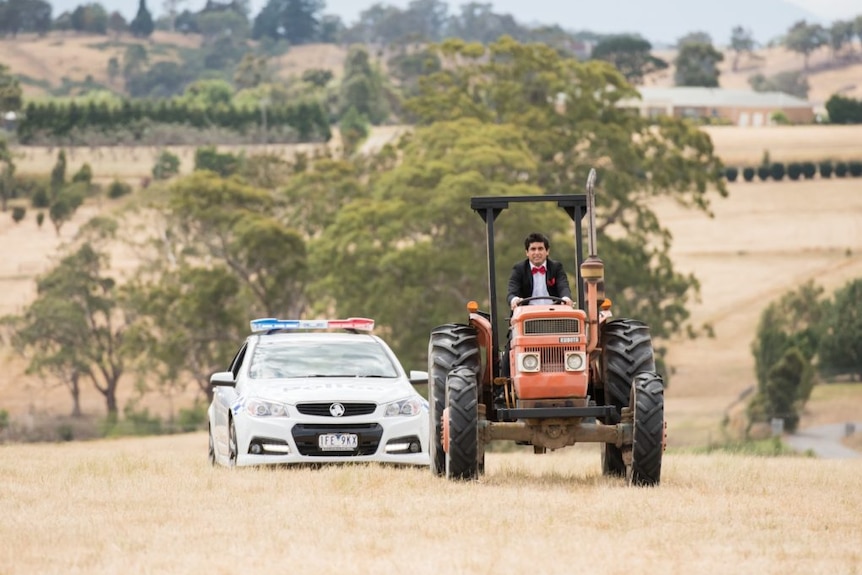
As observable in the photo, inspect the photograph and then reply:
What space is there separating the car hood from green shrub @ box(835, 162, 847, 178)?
119 metres

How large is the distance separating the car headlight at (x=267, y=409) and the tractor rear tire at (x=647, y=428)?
398cm

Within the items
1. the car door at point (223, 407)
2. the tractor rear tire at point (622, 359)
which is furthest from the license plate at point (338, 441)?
the tractor rear tire at point (622, 359)

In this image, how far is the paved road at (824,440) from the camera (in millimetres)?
48456

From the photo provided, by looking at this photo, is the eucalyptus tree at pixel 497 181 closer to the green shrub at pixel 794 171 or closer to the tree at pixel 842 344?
the tree at pixel 842 344

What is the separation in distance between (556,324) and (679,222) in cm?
11183

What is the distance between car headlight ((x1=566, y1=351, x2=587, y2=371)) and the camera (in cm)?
1505

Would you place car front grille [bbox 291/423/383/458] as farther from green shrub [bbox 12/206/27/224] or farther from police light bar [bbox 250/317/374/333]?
green shrub [bbox 12/206/27/224]

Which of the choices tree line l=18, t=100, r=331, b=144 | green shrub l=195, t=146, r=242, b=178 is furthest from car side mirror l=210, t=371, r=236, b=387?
tree line l=18, t=100, r=331, b=144

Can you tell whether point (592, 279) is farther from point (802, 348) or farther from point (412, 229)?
point (802, 348)

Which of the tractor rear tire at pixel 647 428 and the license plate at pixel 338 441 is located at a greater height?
the tractor rear tire at pixel 647 428

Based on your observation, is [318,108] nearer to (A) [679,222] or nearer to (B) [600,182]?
(A) [679,222]

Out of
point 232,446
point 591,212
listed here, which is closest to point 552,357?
point 591,212

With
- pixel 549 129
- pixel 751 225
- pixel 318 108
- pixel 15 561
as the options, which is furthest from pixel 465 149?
pixel 318 108

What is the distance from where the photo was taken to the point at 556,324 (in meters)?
15.1
